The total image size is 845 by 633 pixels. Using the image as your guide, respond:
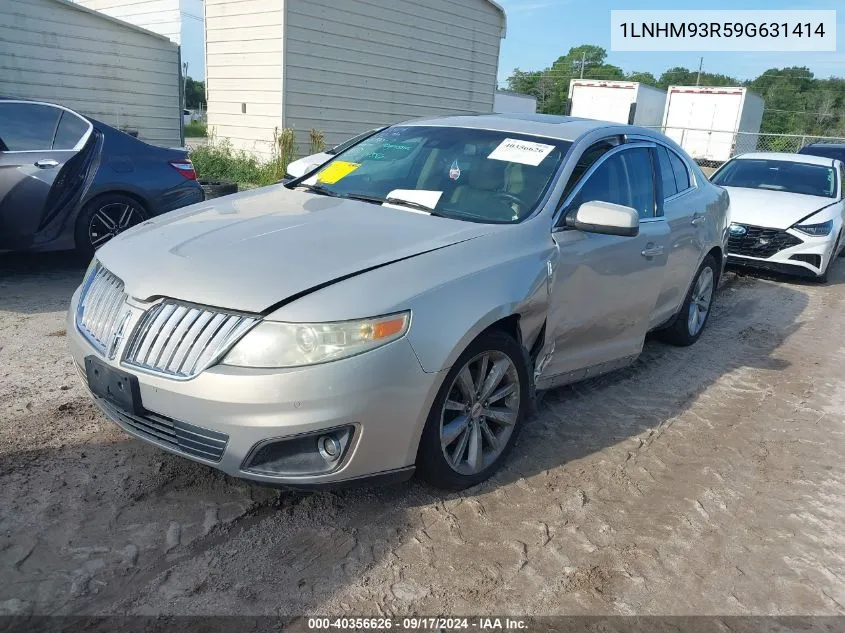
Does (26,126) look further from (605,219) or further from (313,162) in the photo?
(605,219)

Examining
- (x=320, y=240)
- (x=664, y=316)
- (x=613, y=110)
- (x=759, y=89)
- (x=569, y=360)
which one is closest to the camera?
(x=320, y=240)

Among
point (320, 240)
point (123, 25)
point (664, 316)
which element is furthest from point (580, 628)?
point (123, 25)

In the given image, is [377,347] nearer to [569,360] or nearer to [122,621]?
[122,621]

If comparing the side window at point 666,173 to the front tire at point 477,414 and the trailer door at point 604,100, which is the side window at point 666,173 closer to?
the front tire at point 477,414

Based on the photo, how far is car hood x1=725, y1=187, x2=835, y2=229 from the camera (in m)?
8.28

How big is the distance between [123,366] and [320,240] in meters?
0.97

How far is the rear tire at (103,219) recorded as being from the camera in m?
6.05


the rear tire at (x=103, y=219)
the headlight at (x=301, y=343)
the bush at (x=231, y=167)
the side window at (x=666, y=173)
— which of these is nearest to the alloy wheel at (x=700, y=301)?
the side window at (x=666, y=173)

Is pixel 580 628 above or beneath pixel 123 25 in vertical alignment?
beneath

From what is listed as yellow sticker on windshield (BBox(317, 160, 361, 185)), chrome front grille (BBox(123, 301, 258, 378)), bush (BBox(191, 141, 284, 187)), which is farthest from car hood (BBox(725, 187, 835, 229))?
bush (BBox(191, 141, 284, 187))

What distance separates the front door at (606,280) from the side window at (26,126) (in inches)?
185

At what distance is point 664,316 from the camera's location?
196 inches

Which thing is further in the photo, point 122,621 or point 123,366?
point 123,366

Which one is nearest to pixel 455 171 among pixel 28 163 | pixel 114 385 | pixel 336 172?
pixel 336 172
